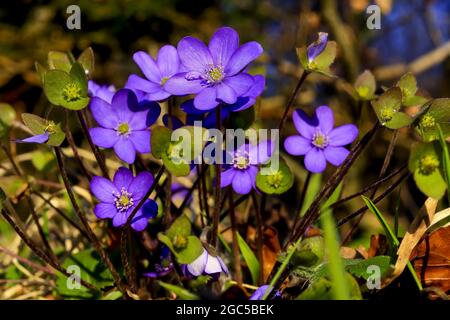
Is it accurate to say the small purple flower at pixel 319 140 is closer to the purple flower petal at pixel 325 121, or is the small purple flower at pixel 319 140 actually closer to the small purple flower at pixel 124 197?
the purple flower petal at pixel 325 121

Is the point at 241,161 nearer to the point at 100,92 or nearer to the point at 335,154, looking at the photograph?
the point at 335,154

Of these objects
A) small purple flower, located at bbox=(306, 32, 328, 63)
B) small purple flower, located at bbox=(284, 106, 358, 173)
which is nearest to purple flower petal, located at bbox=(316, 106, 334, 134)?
small purple flower, located at bbox=(284, 106, 358, 173)

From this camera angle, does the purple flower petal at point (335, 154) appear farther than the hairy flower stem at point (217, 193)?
Yes

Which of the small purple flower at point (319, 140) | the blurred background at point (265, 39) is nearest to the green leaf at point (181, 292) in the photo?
the small purple flower at point (319, 140)

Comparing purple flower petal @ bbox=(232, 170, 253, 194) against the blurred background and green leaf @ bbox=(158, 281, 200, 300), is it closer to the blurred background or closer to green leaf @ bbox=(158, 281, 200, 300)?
green leaf @ bbox=(158, 281, 200, 300)

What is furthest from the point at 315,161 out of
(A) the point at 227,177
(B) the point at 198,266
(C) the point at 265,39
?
(C) the point at 265,39

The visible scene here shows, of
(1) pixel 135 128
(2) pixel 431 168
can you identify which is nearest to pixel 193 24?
(1) pixel 135 128
